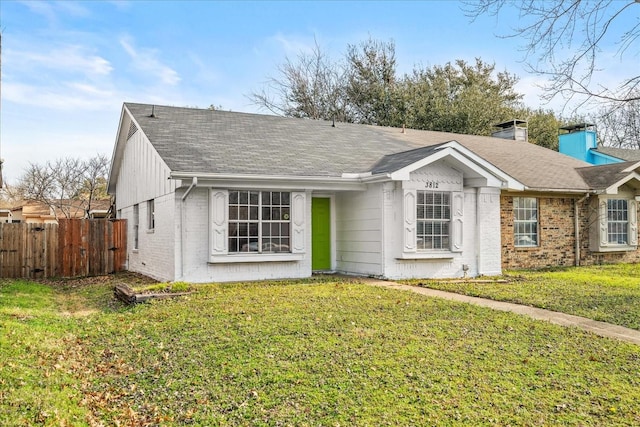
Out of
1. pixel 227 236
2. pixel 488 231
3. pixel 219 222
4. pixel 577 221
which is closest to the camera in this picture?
pixel 219 222

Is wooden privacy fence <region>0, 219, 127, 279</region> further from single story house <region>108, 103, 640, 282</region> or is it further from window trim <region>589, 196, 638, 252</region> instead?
window trim <region>589, 196, 638, 252</region>

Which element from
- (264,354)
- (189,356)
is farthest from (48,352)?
(264,354)

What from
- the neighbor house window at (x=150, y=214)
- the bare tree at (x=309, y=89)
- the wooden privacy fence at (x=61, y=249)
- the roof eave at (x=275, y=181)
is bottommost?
the wooden privacy fence at (x=61, y=249)

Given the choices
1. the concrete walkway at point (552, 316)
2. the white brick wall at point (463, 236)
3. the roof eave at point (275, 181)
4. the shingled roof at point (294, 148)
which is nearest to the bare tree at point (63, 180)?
the shingled roof at point (294, 148)

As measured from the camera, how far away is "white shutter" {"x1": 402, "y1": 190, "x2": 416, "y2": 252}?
42.5ft

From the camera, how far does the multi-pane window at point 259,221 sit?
1247 centimetres

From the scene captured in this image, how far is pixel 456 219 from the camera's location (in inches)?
538

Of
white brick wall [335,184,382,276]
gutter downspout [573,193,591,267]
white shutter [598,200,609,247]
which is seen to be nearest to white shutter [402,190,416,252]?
white brick wall [335,184,382,276]

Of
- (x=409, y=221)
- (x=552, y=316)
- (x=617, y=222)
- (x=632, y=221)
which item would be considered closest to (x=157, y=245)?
(x=409, y=221)

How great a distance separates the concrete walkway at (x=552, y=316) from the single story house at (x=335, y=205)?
99.9 inches

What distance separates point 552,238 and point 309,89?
21046 millimetres

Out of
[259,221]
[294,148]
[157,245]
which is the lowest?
[157,245]

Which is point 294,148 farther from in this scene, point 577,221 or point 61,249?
point 577,221

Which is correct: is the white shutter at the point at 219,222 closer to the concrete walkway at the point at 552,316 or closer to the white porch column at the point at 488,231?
the concrete walkway at the point at 552,316
